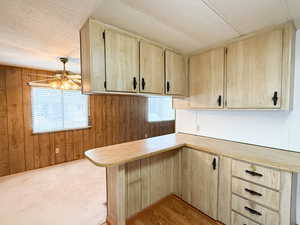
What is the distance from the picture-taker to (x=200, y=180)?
193cm

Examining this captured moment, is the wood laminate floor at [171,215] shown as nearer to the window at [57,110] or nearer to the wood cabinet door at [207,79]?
the wood cabinet door at [207,79]

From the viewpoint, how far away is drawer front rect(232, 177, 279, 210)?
137 cm

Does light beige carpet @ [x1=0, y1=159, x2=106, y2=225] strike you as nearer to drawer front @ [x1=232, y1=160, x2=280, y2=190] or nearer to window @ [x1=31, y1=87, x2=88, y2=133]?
window @ [x1=31, y1=87, x2=88, y2=133]

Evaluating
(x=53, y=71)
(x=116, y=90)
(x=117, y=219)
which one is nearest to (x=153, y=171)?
(x=117, y=219)

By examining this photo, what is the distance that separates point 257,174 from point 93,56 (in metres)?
1.99

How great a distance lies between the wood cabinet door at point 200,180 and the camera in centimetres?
178

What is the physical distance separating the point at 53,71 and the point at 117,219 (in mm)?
3629

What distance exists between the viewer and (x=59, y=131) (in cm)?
369

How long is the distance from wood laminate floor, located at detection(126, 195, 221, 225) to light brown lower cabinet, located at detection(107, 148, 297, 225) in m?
0.07

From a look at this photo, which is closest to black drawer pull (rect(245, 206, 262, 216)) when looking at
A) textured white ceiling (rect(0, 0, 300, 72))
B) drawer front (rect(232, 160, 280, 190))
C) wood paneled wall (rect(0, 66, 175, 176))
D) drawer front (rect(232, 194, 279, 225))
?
drawer front (rect(232, 194, 279, 225))

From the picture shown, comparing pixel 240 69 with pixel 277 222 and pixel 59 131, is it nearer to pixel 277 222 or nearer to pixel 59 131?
pixel 277 222

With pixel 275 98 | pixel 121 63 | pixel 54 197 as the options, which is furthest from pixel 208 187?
pixel 54 197

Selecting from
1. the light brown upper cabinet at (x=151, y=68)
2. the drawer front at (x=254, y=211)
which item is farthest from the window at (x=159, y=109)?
the drawer front at (x=254, y=211)

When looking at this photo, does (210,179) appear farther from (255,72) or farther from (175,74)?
(175,74)
